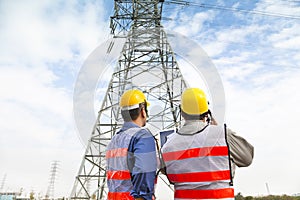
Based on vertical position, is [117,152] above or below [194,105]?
below

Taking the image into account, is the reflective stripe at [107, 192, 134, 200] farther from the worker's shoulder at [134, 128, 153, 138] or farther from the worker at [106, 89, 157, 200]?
the worker's shoulder at [134, 128, 153, 138]

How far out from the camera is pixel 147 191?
179cm

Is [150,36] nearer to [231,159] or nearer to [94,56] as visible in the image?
[94,56]

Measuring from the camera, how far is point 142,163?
1.84 m

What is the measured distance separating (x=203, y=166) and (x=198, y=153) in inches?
4.0

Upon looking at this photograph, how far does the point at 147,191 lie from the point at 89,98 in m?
3.37

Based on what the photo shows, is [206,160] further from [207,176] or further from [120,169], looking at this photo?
[120,169]

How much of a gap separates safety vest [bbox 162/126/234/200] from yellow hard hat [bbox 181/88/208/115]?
21 centimetres

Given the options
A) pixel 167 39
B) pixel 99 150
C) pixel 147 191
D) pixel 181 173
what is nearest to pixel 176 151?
pixel 181 173

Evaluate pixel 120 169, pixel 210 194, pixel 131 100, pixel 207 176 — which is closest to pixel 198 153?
pixel 207 176

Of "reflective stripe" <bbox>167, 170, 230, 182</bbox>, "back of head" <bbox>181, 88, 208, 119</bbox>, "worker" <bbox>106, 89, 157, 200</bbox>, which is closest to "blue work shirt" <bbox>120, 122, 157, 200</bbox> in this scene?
"worker" <bbox>106, 89, 157, 200</bbox>

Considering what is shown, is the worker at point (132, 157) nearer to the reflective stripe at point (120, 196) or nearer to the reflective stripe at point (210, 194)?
the reflective stripe at point (120, 196)

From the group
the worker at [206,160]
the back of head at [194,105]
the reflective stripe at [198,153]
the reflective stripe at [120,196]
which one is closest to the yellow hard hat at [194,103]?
the back of head at [194,105]

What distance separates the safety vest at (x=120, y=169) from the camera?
2.04 m
